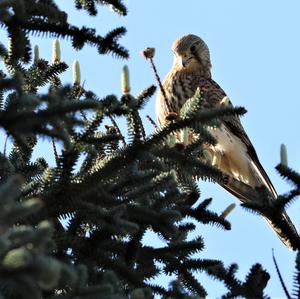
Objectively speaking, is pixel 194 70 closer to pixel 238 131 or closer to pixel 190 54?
pixel 190 54

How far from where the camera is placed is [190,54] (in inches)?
360

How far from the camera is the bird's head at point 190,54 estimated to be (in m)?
8.95

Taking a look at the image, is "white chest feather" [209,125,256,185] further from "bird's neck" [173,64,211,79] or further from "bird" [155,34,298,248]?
"bird's neck" [173,64,211,79]

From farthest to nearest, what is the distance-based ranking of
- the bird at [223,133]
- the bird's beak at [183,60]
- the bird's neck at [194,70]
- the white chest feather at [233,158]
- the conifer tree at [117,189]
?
the bird's beak at [183,60], the bird's neck at [194,70], the white chest feather at [233,158], the bird at [223,133], the conifer tree at [117,189]

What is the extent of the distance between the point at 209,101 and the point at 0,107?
490 cm

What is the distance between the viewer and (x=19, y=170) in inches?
145

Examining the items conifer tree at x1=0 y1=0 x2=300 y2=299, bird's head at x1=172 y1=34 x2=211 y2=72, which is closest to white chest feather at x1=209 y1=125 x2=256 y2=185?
bird's head at x1=172 y1=34 x2=211 y2=72

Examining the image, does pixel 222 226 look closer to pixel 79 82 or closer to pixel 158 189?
pixel 158 189

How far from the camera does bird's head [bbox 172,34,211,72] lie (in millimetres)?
8945

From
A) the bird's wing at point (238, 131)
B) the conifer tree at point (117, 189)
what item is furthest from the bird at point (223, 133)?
the conifer tree at point (117, 189)

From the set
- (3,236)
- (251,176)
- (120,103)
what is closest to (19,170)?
(120,103)

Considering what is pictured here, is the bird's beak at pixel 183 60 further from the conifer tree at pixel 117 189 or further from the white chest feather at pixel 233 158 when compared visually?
the conifer tree at pixel 117 189

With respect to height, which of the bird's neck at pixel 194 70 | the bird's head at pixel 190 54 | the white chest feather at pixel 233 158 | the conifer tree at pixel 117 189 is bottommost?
the conifer tree at pixel 117 189

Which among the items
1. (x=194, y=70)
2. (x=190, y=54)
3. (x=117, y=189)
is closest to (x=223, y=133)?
(x=194, y=70)
